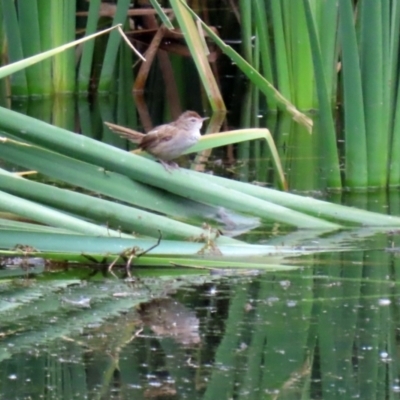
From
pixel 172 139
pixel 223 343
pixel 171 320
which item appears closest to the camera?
pixel 223 343

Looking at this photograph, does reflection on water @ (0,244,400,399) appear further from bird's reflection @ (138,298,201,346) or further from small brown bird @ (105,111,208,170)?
small brown bird @ (105,111,208,170)

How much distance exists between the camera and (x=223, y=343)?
3.49 meters

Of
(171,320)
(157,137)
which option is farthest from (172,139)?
(171,320)

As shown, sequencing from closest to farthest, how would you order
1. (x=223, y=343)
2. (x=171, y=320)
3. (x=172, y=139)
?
(x=223, y=343), (x=171, y=320), (x=172, y=139)

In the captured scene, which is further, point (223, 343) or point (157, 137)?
point (157, 137)

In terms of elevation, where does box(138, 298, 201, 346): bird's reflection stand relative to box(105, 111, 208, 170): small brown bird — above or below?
below

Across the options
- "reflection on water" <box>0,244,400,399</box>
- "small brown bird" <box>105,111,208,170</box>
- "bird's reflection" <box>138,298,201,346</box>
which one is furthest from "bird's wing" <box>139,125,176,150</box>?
"bird's reflection" <box>138,298,201,346</box>

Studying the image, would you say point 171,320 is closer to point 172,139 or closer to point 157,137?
point 172,139

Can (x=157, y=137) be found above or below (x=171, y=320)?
above

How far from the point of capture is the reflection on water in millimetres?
3088

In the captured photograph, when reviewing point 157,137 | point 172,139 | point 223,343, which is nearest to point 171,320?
point 223,343

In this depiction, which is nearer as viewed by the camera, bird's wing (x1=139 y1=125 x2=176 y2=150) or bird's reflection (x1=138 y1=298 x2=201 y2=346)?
bird's reflection (x1=138 y1=298 x2=201 y2=346)

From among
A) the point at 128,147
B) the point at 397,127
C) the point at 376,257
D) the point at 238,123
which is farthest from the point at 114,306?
the point at 238,123

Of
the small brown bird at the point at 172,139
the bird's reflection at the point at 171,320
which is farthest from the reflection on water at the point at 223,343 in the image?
the small brown bird at the point at 172,139
